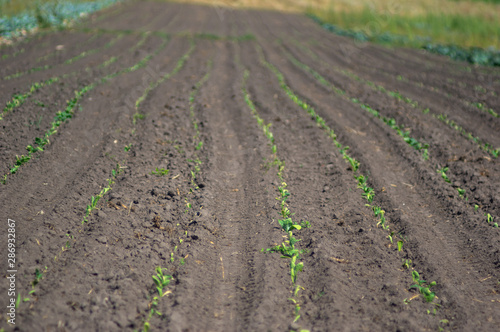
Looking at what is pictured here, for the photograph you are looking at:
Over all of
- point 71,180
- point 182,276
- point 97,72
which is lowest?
point 182,276

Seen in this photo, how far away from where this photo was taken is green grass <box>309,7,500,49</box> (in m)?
15.5

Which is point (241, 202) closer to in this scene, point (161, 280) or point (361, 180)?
point (161, 280)

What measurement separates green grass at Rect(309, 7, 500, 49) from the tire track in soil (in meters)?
12.5

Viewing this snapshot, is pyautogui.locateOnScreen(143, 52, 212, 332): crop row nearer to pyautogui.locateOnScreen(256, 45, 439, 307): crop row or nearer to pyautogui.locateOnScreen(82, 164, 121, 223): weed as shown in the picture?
pyautogui.locateOnScreen(82, 164, 121, 223): weed

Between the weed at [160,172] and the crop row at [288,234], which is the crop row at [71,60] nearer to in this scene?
the weed at [160,172]

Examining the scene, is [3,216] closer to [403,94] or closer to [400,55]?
[403,94]

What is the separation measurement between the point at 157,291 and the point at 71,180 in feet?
6.99

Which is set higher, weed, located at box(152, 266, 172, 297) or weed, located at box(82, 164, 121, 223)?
weed, located at box(82, 164, 121, 223)

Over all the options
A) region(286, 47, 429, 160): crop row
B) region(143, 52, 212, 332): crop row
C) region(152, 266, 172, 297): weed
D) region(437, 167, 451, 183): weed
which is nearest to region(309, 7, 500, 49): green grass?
region(286, 47, 429, 160): crop row

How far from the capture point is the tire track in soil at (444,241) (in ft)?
10.3

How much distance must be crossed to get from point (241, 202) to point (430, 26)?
18.6 metres

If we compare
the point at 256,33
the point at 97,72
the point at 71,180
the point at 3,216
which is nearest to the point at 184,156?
the point at 71,180

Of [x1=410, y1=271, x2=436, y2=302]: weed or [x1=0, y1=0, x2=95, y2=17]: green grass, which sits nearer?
[x1=410, y1=271, x2=436, y2=302]: weed

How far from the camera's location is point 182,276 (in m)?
3.23
